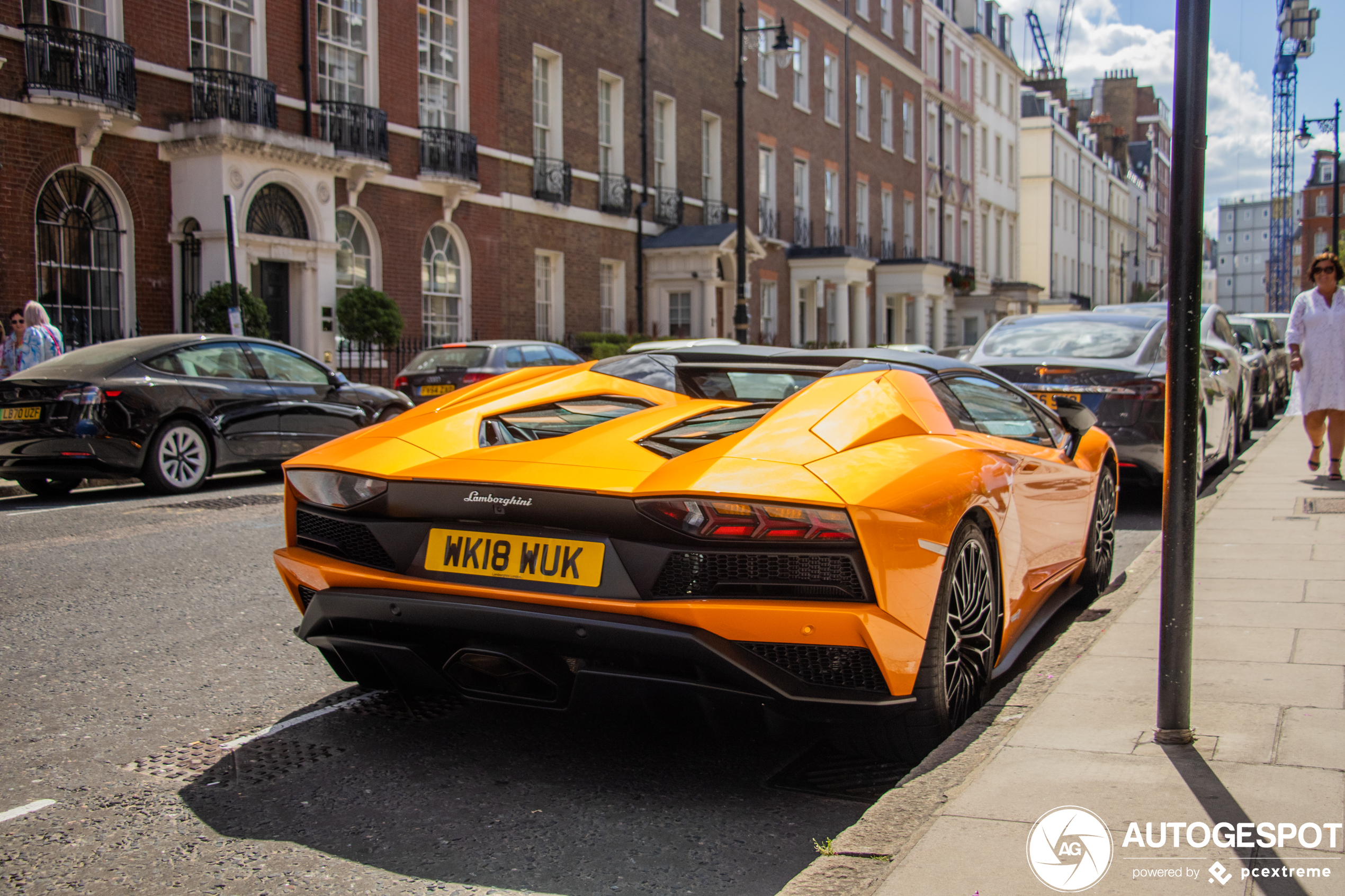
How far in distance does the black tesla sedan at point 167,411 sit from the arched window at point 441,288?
9.81 m

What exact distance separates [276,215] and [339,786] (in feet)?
56.2

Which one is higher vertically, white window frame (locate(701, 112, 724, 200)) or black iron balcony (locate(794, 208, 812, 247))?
white window frame (locate(701, 112, 724, 200))

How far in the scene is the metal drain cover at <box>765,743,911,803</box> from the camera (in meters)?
3.47

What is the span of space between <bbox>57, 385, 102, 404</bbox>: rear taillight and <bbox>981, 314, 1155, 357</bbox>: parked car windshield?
298 inches

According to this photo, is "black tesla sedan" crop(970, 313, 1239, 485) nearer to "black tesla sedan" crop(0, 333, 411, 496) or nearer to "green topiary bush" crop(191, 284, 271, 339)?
"black tesla sedan" crop(0, 333, 411, 496)

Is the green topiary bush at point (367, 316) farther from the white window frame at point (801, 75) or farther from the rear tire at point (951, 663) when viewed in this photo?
the white window frame at point (801, 75)

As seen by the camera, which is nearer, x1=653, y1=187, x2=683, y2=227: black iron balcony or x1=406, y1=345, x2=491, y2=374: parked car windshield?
x1=406, y1=345, x2=491, y2=374: parked car windshield

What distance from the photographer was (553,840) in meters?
3.08

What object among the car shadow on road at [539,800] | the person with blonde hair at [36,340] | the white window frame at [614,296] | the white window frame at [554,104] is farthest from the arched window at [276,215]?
the car shadow on road at [539,800]

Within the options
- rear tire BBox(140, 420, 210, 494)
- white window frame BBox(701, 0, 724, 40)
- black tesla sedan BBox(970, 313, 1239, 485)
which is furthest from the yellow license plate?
white window frame BBox(701, 0, 724, 40)

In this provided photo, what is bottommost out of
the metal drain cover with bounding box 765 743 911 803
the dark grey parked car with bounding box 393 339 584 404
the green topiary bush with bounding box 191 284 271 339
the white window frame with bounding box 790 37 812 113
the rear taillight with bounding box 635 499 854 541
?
the metal drain cover with bounding box 765 743 911 803

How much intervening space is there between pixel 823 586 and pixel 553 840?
0.96 m

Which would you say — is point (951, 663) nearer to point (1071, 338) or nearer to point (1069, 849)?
point (1069, 849)

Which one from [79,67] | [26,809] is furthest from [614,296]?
[26,809]
